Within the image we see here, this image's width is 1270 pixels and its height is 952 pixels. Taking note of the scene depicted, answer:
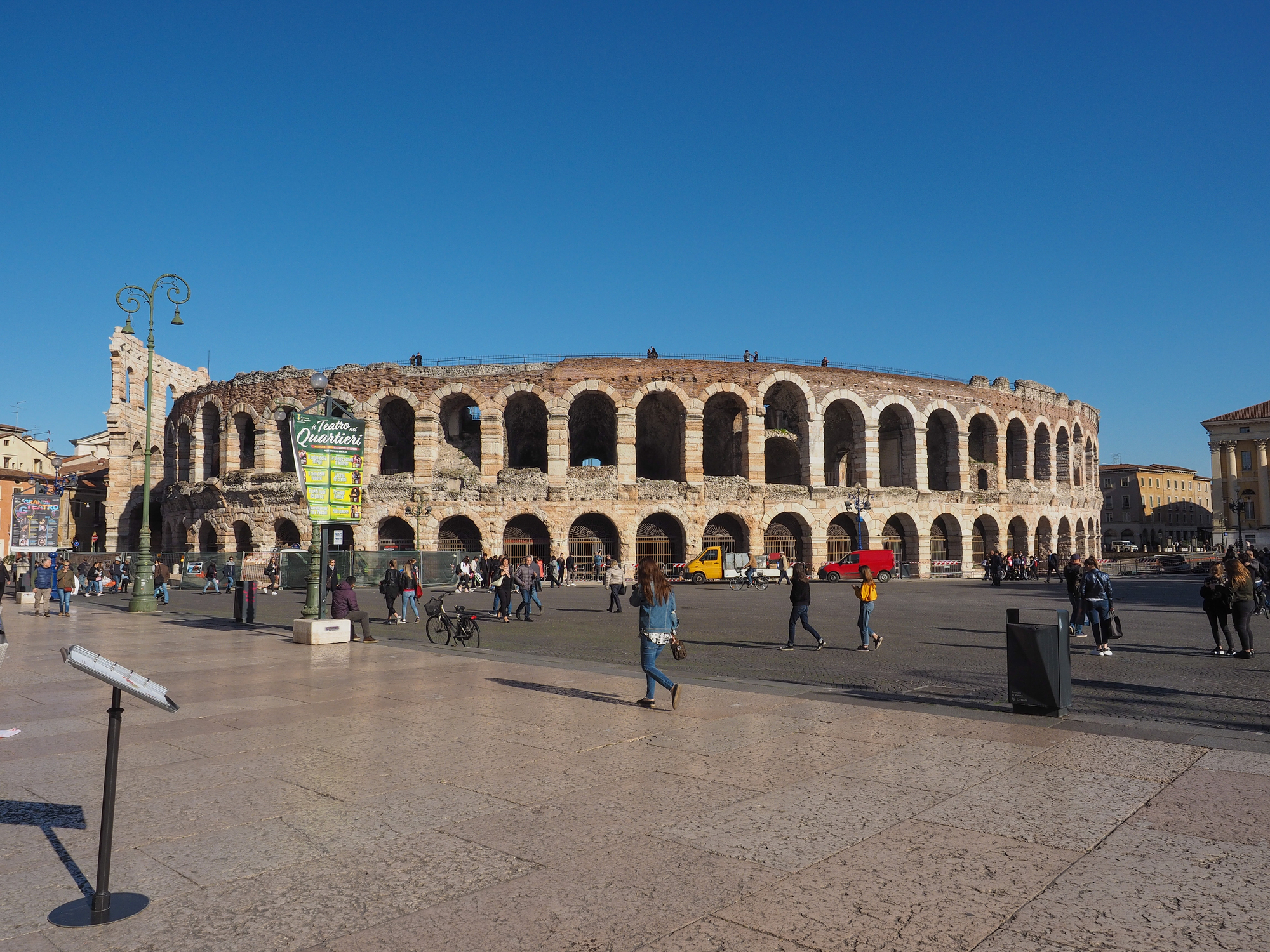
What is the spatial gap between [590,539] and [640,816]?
113ft

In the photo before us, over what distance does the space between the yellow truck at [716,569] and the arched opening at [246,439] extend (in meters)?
22.7

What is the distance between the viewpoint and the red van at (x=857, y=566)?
36812mm

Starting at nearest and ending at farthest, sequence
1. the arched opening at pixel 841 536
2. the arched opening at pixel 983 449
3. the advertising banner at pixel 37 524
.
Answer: the advertising banner at pixel 37 524 → the arched opening at pixel 841 536 → the arched opening at pixel 983 449

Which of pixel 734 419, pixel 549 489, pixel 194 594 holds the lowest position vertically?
pixel 194 594

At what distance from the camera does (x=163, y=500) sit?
4628 centimetres

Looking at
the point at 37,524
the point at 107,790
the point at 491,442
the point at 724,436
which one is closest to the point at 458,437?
the point at 491,442

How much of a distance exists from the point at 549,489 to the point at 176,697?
95.5 ft

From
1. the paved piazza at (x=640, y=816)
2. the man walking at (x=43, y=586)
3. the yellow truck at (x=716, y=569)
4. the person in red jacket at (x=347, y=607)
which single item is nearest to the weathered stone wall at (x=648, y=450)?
the yellow truck at (x=716, y=569)

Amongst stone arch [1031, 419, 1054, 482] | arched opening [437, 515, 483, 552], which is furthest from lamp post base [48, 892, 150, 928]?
stone arch [1031, 419, 1054, 482]

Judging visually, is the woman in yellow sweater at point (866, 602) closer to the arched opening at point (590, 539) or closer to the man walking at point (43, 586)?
the man walking at point (43, 586)

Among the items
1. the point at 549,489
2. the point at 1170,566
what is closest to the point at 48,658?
the point at 549,489

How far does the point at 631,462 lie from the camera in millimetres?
38938

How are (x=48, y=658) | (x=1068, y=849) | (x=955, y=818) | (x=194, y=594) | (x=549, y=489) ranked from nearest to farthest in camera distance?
1. (x=1068, y=849)
2. (x=955, y=818)
3. (x=48, y=658)
4. (x=194, y=594)
5. (x=549, y=489)

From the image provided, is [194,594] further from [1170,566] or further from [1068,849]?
[1170,566]
